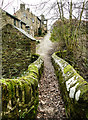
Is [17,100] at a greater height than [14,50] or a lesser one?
lesser

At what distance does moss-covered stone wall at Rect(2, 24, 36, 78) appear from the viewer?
8.75 m

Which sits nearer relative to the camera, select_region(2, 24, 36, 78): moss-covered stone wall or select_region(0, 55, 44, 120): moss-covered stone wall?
select_region(0, 55, 44, 120): moss-covered stone wall

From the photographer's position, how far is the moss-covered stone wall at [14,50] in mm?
8750

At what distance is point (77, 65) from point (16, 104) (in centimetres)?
549

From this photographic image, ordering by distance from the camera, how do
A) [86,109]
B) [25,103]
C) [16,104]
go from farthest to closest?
[25,103] → [16,104] → [86,109]

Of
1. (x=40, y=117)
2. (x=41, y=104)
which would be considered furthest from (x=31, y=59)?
(x=40, y=117)

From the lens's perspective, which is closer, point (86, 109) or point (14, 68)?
point (86, 109)

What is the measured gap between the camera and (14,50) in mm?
8922

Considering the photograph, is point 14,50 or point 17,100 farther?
point 14,50

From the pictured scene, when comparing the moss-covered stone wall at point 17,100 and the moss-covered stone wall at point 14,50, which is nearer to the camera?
the moss-covered stone wall at point 17,100

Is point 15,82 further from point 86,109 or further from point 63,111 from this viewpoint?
point 63,111

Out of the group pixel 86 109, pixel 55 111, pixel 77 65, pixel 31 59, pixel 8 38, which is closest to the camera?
pixel 86 109

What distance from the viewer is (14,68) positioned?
29.3ft

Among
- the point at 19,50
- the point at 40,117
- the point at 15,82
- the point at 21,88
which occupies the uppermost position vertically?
the point at 19,50
